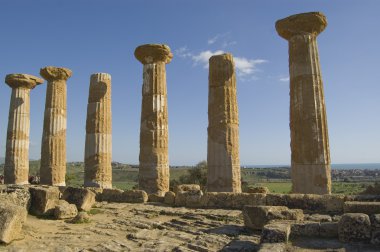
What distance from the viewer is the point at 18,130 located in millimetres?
26453

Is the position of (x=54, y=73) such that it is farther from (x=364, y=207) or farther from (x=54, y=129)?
(x=364, y=207)

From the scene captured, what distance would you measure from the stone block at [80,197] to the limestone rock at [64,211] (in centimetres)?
96

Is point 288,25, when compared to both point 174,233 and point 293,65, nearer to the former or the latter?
point 293,65

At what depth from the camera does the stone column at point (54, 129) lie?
2391 centimetres

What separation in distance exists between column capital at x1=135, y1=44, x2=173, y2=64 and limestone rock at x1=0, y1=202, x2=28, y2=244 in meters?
12.0

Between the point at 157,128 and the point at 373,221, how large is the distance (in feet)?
43.0

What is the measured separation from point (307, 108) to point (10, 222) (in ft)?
37.2

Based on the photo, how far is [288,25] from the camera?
1576 centimetres

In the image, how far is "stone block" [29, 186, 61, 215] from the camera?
12.8m

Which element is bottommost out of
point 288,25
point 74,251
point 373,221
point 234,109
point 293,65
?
point 74,251

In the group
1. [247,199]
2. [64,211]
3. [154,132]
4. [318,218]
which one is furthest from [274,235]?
[154,132]

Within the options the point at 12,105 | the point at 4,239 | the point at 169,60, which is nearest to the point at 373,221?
the point at 4,239

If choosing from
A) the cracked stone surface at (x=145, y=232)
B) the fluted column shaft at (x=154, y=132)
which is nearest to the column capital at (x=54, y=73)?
the fluted column shaft at (x=154, y=132)

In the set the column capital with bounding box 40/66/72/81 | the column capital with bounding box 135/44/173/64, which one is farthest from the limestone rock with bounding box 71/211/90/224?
the column capital with bounding box 40/66/72/81
